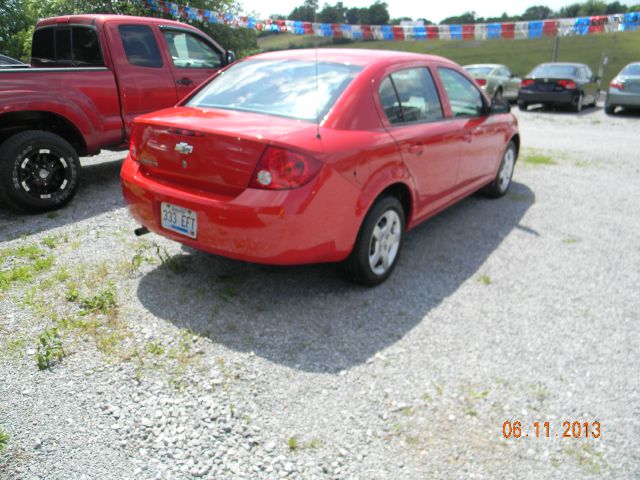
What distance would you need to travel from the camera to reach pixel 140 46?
600 cm

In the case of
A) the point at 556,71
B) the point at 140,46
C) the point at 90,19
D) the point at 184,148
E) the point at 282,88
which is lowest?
the point at 184,148

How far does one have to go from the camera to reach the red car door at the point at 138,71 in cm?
571

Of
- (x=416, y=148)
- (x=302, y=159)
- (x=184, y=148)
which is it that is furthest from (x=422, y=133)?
(x=184, y=148)

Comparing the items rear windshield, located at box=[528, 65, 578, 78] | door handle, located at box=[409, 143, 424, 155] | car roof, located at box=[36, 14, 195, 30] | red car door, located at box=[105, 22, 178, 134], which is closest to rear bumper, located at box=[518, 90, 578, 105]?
rear windshield, located at box=[528, 65, 578, 78]

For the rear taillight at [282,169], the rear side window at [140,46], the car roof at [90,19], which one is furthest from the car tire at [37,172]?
the rear taillight at [282,169]

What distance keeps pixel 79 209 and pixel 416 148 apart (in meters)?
3.42

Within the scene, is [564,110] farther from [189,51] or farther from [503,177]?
[189,51]

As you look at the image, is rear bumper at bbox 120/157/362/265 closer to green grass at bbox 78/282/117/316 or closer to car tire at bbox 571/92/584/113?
green grass at bbox 78/282/117/316

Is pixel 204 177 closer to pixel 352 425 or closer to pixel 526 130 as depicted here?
pixel 352 425

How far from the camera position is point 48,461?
7.11 ft

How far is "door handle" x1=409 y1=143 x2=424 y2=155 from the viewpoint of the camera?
12.4ft

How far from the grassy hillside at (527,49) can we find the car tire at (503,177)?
2290cm

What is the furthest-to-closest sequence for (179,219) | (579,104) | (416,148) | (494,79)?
(494,79) < (579,104) < (416,148) < (179,219)

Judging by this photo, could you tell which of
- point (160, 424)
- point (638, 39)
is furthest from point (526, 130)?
point (638, 39)
